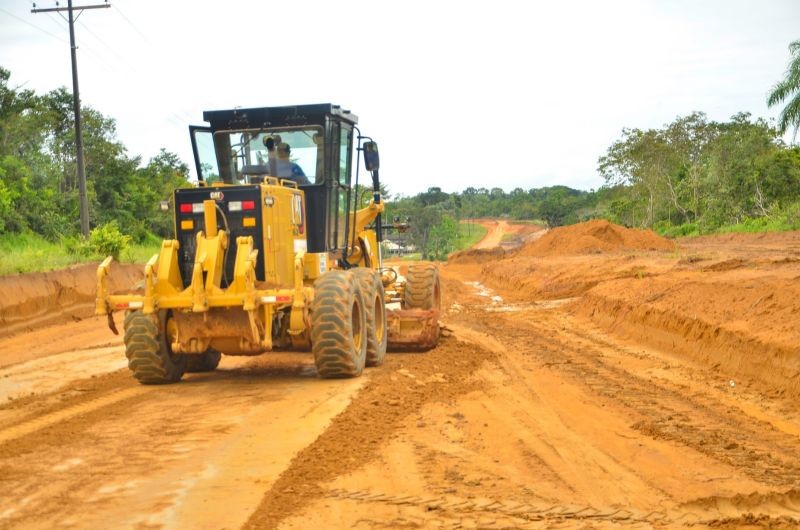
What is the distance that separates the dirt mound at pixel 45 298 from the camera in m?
18.6

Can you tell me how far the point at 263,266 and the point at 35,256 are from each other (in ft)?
50.0

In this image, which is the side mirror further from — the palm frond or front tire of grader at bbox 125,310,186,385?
the palm frond

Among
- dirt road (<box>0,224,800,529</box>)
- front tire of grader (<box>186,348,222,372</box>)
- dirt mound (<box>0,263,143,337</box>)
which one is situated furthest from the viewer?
dirt mound (<box>0,263,143,337</box>)

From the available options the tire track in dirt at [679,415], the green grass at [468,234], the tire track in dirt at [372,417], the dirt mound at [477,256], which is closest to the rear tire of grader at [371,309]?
the tire track in dirt at [372,417]

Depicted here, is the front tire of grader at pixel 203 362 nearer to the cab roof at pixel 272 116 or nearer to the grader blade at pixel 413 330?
the grader blade at pixel 413 330

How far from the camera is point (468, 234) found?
87.2 metres

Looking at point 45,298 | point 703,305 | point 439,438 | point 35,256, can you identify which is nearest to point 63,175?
point 35,256

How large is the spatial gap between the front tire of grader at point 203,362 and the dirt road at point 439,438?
149 mm

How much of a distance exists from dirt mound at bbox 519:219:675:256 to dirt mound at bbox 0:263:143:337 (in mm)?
20072

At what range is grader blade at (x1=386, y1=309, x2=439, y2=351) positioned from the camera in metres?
12.3

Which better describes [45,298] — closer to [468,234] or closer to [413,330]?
[413,330]

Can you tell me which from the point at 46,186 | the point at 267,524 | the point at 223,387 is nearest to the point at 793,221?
the point at 46,186

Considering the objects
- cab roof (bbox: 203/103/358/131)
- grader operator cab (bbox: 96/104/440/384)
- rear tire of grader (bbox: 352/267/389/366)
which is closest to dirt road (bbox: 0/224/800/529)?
rear tire of grader (bbox: 352/267/389/366)

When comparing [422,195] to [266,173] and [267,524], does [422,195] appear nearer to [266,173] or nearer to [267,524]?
[266,173]
